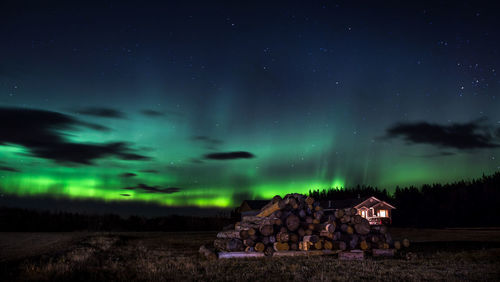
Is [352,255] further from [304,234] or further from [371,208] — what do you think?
[371,208]

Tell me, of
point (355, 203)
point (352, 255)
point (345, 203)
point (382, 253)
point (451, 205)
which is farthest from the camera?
point (451, 205)

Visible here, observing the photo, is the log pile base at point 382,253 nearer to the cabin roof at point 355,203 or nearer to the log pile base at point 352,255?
the log pile base at point 352,255

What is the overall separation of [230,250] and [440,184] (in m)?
106

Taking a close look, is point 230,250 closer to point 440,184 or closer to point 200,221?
point 200,221

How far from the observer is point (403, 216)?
91.5 m

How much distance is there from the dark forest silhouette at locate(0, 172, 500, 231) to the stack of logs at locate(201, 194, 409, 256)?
34.1 m

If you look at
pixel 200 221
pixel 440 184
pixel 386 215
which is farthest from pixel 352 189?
pixel 200 221

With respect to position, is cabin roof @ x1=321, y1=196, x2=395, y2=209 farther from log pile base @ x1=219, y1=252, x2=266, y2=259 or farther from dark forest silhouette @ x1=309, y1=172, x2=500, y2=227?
log pile base @ x1=219, y1=252, x2=266, y2=259

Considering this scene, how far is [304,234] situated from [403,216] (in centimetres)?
8253

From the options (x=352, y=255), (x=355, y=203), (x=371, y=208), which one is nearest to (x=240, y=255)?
(x=352, y=255)

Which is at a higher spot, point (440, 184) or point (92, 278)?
point (440, 184)

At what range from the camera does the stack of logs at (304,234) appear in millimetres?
16891

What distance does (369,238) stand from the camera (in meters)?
17.7

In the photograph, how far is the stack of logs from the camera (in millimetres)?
16891
